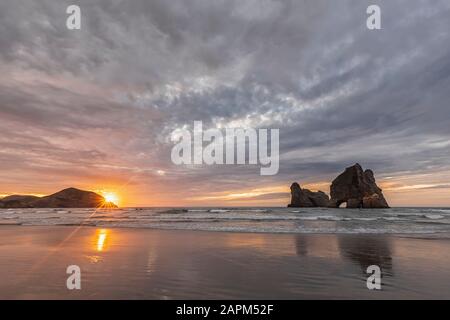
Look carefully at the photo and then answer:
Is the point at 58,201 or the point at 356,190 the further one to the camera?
the point at 58,201

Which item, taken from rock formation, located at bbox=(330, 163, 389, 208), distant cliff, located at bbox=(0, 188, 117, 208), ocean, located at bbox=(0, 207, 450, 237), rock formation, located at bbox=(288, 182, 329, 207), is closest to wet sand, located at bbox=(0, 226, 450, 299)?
ocean, located at bbox=(0, 207, 450, 237)

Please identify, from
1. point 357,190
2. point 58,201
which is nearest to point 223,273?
point 357,190

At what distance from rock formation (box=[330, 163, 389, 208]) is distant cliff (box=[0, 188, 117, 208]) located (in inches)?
5772

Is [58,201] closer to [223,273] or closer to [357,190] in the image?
[357,190]

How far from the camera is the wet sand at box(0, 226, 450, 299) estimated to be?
723 centimetres

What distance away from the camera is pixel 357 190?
102125mm

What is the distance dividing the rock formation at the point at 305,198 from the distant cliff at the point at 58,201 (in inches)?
5015

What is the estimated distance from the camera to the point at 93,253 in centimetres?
1330

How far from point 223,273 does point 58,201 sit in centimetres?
19061

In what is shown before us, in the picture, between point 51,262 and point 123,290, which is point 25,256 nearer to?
point 51,262

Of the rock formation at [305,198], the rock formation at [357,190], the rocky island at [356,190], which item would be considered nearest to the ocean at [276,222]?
the rock formation at [357,190]
